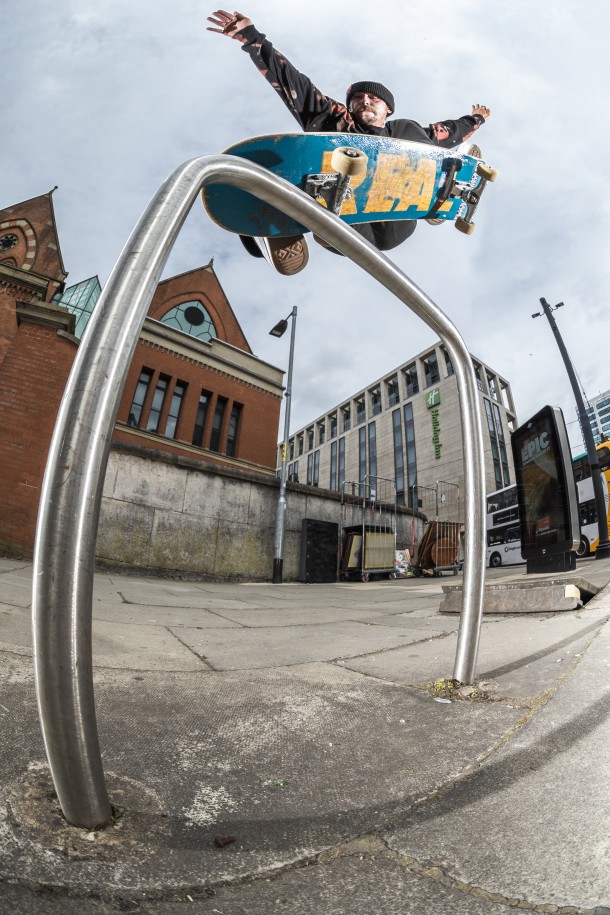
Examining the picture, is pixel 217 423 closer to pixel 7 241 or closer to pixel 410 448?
pixel 7 241

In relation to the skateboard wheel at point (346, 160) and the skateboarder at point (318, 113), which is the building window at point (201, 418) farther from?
the skateboard wheel at point (346, 160)

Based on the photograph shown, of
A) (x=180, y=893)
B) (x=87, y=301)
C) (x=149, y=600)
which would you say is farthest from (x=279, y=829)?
(x=87, y=301)

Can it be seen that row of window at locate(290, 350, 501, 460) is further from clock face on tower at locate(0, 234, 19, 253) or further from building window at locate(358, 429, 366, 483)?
clock face on tower at locate(0, 234, 19, 253)

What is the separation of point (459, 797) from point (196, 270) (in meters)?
23.6

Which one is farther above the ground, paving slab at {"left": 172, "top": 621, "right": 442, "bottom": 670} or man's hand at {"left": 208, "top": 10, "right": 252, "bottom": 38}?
man's hand at {"left": 208, "top": 10, "right": 252, "bottom": 38}

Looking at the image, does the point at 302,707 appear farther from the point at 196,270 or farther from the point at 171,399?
the point at 196,270

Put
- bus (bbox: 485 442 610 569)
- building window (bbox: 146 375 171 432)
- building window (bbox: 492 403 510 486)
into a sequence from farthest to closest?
building window (bbox: 492 403 510 486) → building window (bbox: 146 375 171 432) → bus (bbox: 485 442 610 569)

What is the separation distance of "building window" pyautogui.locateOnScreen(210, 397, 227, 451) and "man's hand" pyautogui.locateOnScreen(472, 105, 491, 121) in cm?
1520

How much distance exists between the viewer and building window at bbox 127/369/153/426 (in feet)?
53.0

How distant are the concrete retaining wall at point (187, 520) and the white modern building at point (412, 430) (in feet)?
69.1

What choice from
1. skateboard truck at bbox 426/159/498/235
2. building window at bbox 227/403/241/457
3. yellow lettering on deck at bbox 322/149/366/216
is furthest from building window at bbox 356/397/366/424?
yellow lettering on deck at bbox 322/149/366/216

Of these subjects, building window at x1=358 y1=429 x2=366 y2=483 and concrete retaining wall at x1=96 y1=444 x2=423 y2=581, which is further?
building window at x1=358 y1=429 x2=366 y2=483

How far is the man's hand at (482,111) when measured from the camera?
348 centimetres

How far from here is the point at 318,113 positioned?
9.10 ft
